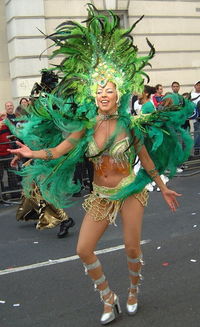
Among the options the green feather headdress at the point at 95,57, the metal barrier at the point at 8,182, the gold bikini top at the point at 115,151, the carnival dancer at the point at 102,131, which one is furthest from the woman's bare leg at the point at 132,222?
the metal barrier at the point at 8,182

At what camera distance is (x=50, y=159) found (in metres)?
3.43

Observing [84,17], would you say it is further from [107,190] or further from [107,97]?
[107,190]

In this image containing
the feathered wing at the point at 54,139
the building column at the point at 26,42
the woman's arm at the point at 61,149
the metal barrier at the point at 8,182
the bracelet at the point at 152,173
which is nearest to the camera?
the woman's arm at the point at 61,149

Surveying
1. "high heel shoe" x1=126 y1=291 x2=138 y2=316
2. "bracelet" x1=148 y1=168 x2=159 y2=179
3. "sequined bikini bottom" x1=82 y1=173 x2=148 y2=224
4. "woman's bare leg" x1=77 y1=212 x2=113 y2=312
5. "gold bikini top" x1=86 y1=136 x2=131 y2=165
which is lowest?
"high heel shoe" x1=126 y1=291 x2=138 y2=316

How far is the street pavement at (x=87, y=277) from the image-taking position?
3.70 meters

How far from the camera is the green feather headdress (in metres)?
3.50

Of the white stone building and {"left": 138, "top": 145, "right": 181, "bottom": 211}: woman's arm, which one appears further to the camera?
Result: the white stone building

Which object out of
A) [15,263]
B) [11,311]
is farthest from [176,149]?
[15,263]

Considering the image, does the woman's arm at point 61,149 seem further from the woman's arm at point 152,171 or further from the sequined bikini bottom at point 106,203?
the woman's arm at point 152,171

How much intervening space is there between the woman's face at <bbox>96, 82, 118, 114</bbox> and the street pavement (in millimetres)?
1647

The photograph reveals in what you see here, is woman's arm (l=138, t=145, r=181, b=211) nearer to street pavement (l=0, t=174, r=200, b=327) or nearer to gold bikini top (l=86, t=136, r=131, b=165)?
gold bikini top (l=86, t=136, r=131, b=165)

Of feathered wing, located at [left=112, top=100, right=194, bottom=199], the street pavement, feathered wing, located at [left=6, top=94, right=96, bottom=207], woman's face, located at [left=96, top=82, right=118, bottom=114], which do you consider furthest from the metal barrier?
woman's face, located at [left=96, top=82, right=118, bottom=114]

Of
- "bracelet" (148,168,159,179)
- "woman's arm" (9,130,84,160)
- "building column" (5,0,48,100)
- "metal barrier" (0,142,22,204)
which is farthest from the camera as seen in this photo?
"building column" (5,0,48,100)

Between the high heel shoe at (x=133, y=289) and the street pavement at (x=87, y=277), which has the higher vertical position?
the high heel shoe at (x=133, y=289)
